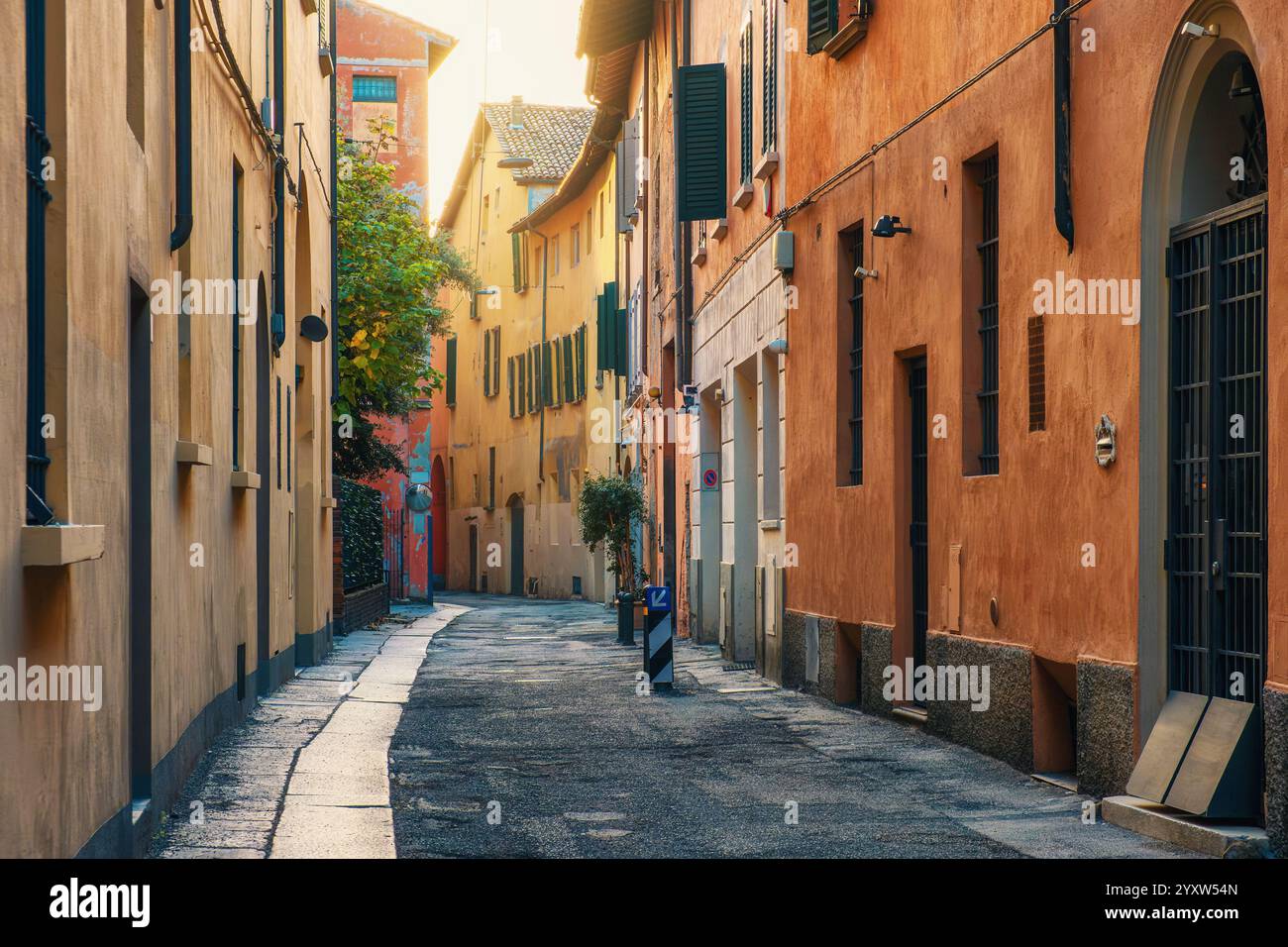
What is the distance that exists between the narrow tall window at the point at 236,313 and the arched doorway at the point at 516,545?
31777 mm

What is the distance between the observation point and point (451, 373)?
53.8 m

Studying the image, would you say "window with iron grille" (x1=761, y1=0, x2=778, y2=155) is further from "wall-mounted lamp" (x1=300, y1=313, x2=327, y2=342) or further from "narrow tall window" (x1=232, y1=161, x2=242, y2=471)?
"narrow tall window" (x1=232, y1=161, x2=242, y2=471)

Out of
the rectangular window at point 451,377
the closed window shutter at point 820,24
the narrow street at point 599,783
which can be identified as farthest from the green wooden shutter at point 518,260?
the closed window shutter at point 820,24

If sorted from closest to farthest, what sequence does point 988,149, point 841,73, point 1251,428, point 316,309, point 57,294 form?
point 57,294, point 1251,428, point 988,149, point 841,73, point 316,309

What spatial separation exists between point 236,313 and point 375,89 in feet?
95.8

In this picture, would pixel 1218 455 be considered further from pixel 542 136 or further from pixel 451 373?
pixel 451 373

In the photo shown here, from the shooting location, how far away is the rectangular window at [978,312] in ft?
35.7

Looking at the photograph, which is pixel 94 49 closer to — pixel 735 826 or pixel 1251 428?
pixel 735 826

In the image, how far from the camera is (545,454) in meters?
40.8

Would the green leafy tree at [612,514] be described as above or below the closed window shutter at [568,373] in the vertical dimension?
below

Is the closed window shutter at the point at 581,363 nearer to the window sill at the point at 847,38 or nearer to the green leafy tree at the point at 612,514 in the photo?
the green leafy tree at the point at 612,514

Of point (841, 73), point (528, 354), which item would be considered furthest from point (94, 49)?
point (528, 354)

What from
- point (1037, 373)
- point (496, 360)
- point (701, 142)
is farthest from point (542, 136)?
point (1037, 373)
